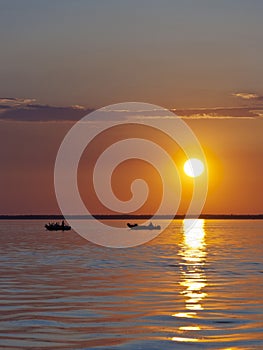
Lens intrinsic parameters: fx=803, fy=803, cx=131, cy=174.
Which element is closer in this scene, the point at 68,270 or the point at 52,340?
the point at 52,340

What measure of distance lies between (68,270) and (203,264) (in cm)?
1253

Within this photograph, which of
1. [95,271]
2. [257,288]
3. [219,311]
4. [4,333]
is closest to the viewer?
[4,333]

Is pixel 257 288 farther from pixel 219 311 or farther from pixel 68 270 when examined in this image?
pixel 68 270

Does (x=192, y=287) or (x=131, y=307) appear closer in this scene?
(x=131, y=307)

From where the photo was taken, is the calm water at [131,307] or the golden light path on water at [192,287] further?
the golden light path on water at [192,287]

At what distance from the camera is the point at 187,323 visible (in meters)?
29.1

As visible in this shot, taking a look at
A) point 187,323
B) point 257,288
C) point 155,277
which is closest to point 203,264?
point 155,277

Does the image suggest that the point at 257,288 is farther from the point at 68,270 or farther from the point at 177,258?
the point at 177,258

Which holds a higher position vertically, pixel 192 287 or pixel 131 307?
pixel 192 287

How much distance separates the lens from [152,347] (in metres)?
24.4

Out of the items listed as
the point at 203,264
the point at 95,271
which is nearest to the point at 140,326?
the point at 95,271

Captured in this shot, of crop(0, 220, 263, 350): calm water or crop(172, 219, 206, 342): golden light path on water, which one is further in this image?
crop(172, 219, 206, 342): golden light path on water

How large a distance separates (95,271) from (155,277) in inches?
257

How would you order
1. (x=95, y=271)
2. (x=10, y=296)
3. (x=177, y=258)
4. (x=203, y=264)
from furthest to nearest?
(x=177, y=258), (x=203, y=264), (x=95, y=271), (x=10, y=296)
